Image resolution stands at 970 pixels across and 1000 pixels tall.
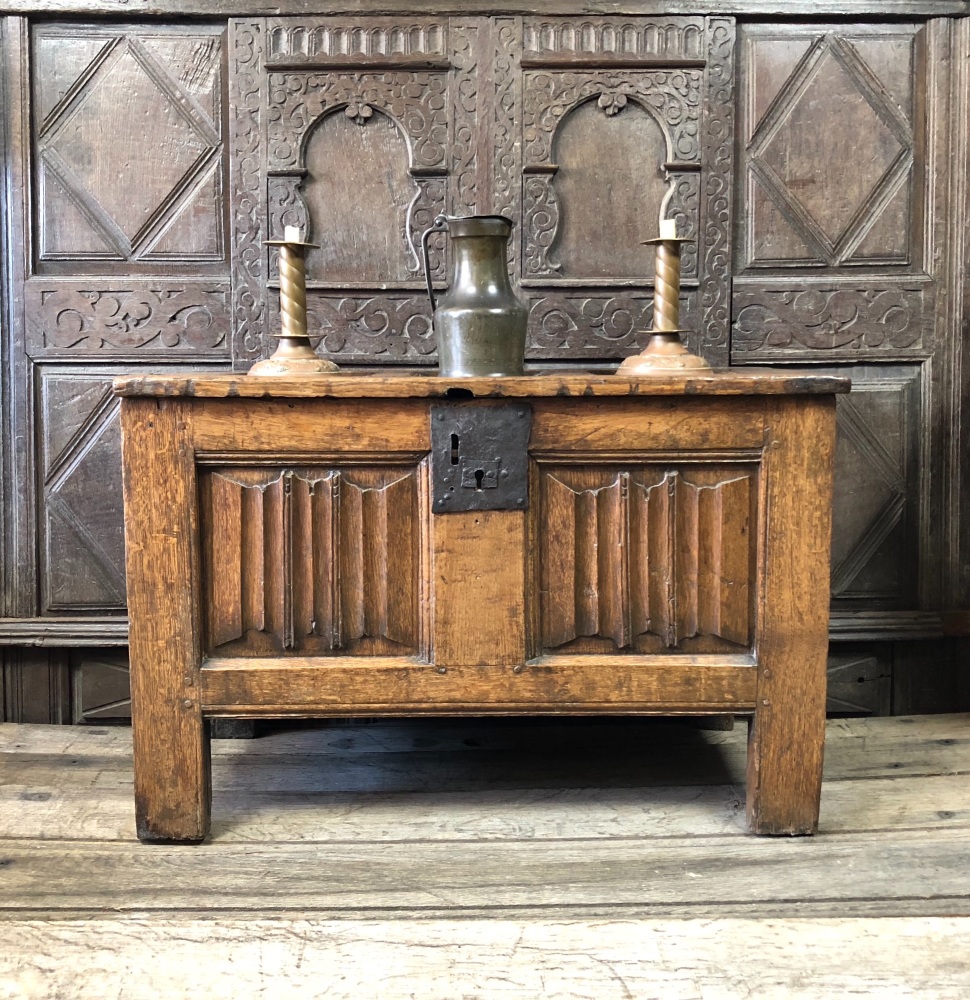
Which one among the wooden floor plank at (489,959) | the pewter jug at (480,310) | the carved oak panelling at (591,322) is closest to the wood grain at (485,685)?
the wooden floor plank at (489,959)

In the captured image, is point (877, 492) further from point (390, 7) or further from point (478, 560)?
point (390, 7)

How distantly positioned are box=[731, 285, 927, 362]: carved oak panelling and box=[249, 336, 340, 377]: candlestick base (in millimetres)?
1065

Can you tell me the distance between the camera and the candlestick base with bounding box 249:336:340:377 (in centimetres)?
174

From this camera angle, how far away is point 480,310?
1.69 metres

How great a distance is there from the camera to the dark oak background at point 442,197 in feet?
7.07

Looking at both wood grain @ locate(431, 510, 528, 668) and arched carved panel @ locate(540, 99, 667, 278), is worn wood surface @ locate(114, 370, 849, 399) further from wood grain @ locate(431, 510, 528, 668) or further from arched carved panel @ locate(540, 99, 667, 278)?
arched carved panel @ locate(540, 99, 667, 278)

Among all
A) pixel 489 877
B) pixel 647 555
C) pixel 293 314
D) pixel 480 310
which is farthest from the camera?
pixel 293 314

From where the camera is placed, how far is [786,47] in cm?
219

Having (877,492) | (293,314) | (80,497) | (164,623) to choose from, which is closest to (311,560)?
(164,623)

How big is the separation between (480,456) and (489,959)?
0.79m

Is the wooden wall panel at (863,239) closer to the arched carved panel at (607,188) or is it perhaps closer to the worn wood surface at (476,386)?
the arched carved panel at (607,188)

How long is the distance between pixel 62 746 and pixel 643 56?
2175mm

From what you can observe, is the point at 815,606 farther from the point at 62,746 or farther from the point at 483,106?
the point at 62,746

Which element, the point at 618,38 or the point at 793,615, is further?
the point at 618,38
